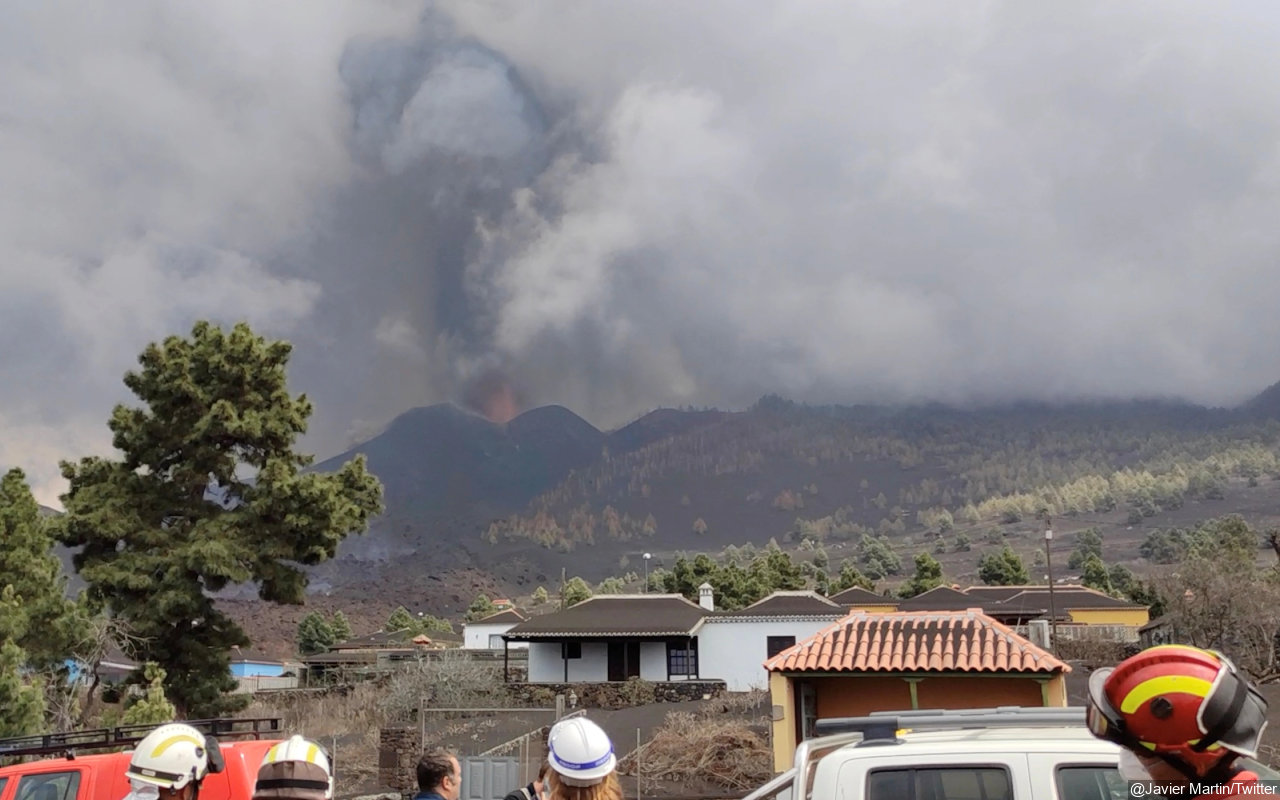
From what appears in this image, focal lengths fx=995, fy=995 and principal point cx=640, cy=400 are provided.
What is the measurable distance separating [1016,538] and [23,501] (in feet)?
628

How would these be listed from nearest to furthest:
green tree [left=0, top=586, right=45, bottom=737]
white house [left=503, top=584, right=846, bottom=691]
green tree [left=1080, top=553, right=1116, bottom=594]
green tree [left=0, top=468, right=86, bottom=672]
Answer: green tree [left=0, top=586, right=45, bottom=737] < green tree [left=0, top=468, right=86, bottom=672] < white house [left=503, top=584, right=846, bottom=691] < green tree [left=1080, top=553, right=1116, bottom=594]

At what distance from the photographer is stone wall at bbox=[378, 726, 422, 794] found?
18.5 meters

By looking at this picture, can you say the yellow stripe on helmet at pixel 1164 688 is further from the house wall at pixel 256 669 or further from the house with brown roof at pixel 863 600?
the house wall at pixel 256 669

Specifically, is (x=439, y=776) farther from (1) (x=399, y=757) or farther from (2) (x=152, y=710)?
(1) (x=399, y=757)

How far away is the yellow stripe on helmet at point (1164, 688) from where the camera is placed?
2457mm

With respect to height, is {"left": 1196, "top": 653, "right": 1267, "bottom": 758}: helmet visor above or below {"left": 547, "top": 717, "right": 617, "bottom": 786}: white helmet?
above

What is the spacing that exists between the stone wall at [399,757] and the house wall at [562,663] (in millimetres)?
22678

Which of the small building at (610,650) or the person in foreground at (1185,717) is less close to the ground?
the small building at (610,650)

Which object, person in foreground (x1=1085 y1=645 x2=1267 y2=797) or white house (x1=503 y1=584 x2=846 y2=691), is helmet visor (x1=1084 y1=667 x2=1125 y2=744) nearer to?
person in foreground (x1=1085 y1=645 x2=1267 y2=797)

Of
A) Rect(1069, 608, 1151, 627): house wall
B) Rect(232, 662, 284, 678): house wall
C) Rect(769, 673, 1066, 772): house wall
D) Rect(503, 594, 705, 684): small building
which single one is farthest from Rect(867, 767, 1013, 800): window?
Rect(232, 662, 284, 678): house wall

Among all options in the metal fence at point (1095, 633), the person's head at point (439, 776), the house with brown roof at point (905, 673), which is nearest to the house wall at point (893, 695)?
the house with brown roof at point (905, 673)

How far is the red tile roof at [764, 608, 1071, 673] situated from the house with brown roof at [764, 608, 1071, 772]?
0.05 ft

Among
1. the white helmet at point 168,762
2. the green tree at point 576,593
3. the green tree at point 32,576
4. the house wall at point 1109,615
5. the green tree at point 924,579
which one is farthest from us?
the green tree at point 576,593

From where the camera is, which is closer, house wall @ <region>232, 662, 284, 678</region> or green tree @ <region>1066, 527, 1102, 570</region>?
house wall @ <region>232, 662, 284, 678</region>
